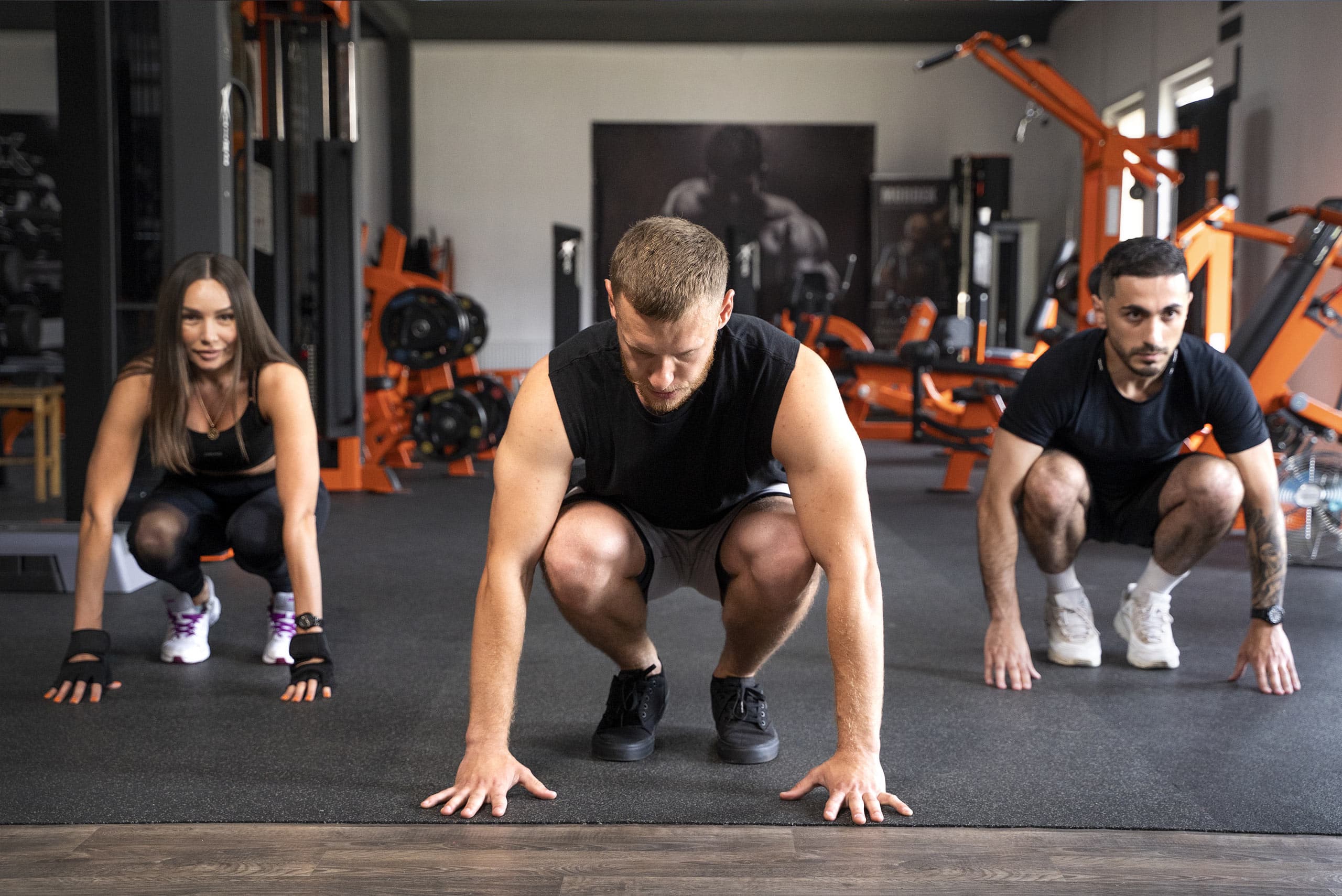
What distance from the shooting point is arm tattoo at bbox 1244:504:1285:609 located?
7.02ft

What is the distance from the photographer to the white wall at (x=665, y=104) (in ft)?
30.5

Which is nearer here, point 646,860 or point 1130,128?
point 646,860

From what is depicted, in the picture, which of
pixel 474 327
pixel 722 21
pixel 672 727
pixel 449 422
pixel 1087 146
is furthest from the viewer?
pixel 722 21

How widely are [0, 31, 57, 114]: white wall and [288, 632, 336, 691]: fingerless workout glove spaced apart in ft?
25.0

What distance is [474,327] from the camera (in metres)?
5.33

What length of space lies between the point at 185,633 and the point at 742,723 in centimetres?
123

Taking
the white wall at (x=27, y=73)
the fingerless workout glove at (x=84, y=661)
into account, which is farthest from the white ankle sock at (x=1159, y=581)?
the white wall at (x=27, y=73)

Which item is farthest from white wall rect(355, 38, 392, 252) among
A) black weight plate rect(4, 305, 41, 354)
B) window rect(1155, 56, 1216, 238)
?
window rect(1155, 56, 1216, 238)

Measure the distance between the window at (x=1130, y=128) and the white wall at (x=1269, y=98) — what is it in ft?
0.66

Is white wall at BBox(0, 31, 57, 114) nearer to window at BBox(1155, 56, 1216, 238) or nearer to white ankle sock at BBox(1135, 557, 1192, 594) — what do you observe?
window at BBox(1155, 56, 1216, 238)

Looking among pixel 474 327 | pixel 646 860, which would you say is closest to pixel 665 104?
pixel 474 327

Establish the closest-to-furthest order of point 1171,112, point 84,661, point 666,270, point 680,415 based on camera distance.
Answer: point 666,270 < point 680,415 < point 84,661 < point 1171,112

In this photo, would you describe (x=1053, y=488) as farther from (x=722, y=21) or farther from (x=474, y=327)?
(x=722, y=21)

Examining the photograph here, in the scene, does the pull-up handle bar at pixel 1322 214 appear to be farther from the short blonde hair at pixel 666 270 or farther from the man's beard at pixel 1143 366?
the short blonde hair at pixel 666 270
